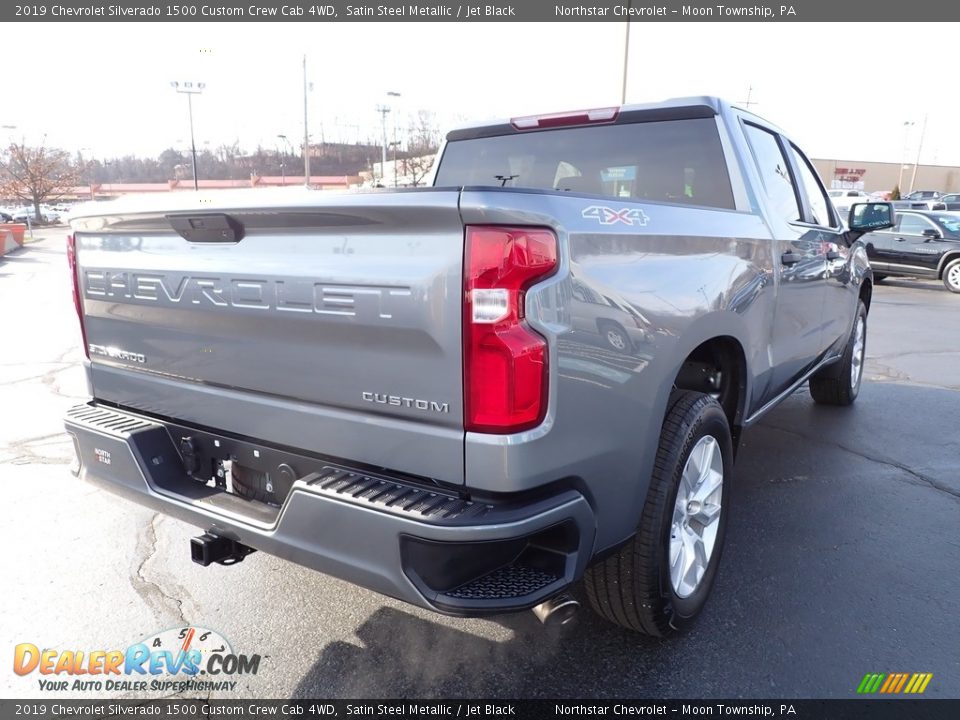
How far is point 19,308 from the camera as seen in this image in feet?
38.3

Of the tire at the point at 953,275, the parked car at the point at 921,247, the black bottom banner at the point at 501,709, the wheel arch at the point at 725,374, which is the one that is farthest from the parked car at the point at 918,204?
the black bottom banner at the point at 501,709

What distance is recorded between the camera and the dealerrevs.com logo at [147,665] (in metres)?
2.50

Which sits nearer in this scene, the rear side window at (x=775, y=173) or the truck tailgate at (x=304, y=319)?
the truck tailgate at (x=304, y=319)

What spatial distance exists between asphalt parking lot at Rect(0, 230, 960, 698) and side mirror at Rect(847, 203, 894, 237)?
163 cm

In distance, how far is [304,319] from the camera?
6.98 feet

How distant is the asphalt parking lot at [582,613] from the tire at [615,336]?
122cm

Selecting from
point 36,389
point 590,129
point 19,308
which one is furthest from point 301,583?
point 19,308

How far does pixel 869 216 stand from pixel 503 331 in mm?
4299

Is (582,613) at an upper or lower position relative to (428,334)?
lower

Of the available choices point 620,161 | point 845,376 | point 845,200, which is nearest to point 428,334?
point 620,161

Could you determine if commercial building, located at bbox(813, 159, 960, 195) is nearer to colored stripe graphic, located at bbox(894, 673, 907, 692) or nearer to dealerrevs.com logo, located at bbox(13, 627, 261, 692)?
colored stripe graphic, located at bbox(894, 673, 907, 692)

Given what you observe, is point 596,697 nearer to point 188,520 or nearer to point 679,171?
point 188,520

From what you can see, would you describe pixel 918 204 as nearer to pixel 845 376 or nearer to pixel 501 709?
pixel 845 376

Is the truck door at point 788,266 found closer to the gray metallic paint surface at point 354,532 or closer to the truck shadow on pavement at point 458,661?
the truck shadow on pavement at point 458,661
